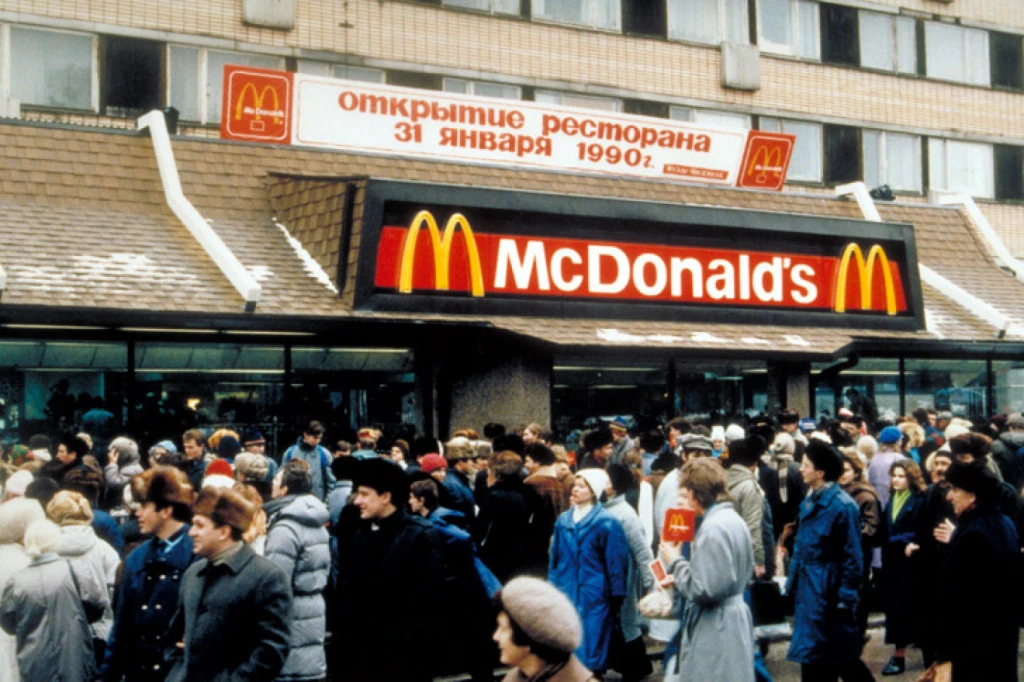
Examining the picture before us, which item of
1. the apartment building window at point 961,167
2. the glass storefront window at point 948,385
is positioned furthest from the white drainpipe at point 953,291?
the apartment building window at point 961,167

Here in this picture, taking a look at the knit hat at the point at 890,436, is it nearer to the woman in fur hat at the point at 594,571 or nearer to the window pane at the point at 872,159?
the woman in fur hat at the point at 594,571

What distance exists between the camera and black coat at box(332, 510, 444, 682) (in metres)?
6.96

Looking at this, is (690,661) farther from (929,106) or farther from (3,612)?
(929,106)

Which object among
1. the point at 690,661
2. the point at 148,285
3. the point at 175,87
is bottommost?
the point at 690,661

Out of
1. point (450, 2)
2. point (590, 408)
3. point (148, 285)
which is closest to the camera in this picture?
point (148, 285)

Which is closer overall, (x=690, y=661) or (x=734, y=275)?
(x=690, y=661)

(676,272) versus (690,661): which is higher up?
(676,272)

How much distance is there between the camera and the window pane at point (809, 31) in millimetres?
30266

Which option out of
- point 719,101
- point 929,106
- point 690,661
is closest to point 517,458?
point 690,661

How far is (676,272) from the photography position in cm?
1967

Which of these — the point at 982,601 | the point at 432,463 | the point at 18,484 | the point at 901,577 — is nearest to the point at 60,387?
the point at 18,484

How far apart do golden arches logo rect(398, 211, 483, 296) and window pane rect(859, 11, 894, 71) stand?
16.4 meters

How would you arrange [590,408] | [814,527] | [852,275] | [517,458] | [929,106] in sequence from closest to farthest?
[814,527] → [517,458] → [590,408] → [852,275] → [929,106]

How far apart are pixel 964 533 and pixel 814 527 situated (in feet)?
3.19
